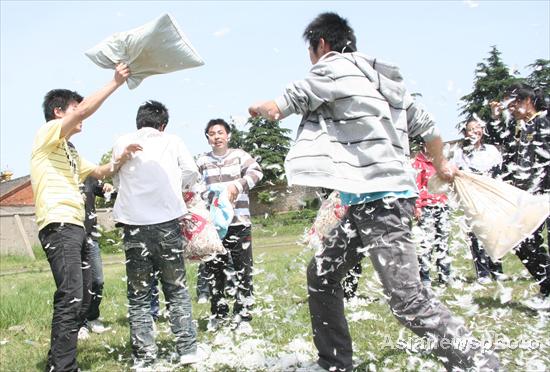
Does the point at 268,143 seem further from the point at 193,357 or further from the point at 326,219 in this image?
the point at 193,357

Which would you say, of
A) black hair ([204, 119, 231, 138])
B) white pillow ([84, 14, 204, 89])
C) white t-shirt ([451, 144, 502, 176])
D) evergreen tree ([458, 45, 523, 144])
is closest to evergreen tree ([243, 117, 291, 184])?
evergreen tree ([458, 45, 523, 144])

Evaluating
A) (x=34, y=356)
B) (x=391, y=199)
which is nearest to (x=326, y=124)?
(x=391, y=199)

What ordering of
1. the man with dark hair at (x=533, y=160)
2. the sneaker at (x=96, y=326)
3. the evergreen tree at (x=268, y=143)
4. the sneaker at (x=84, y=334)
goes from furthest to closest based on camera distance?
the evergreen tree at (x=268, y=143) → the sneaker at (x=96, y=326) → the man with dark hair at (x=533, y=160) → the sneaker at (x=84, y=334)

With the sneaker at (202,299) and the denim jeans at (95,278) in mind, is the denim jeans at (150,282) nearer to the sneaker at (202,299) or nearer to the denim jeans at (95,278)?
the denim jeans at (95,278)

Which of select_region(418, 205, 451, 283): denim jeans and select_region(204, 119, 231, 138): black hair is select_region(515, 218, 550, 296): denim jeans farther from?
select_region(204, 119, 231, 138): black hair

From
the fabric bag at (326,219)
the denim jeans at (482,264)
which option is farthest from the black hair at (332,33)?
the denim jeans at (482,264)

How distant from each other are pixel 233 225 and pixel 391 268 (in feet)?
7.76

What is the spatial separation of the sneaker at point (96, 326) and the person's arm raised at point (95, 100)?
2159mm

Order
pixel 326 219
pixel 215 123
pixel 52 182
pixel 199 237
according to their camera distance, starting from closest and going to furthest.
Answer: pixel 52 182 → pixel 199 237 → pixel 326 219 → pixel 215 123

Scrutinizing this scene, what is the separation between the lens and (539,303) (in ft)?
15.4

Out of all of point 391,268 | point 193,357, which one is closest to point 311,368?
point 193,357

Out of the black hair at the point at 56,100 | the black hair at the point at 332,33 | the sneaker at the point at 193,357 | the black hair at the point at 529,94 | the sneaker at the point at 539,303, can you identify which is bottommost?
the sneaker at the point at 539,303

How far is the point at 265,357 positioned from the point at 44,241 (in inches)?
62.5

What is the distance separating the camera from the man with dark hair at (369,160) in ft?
8.80
